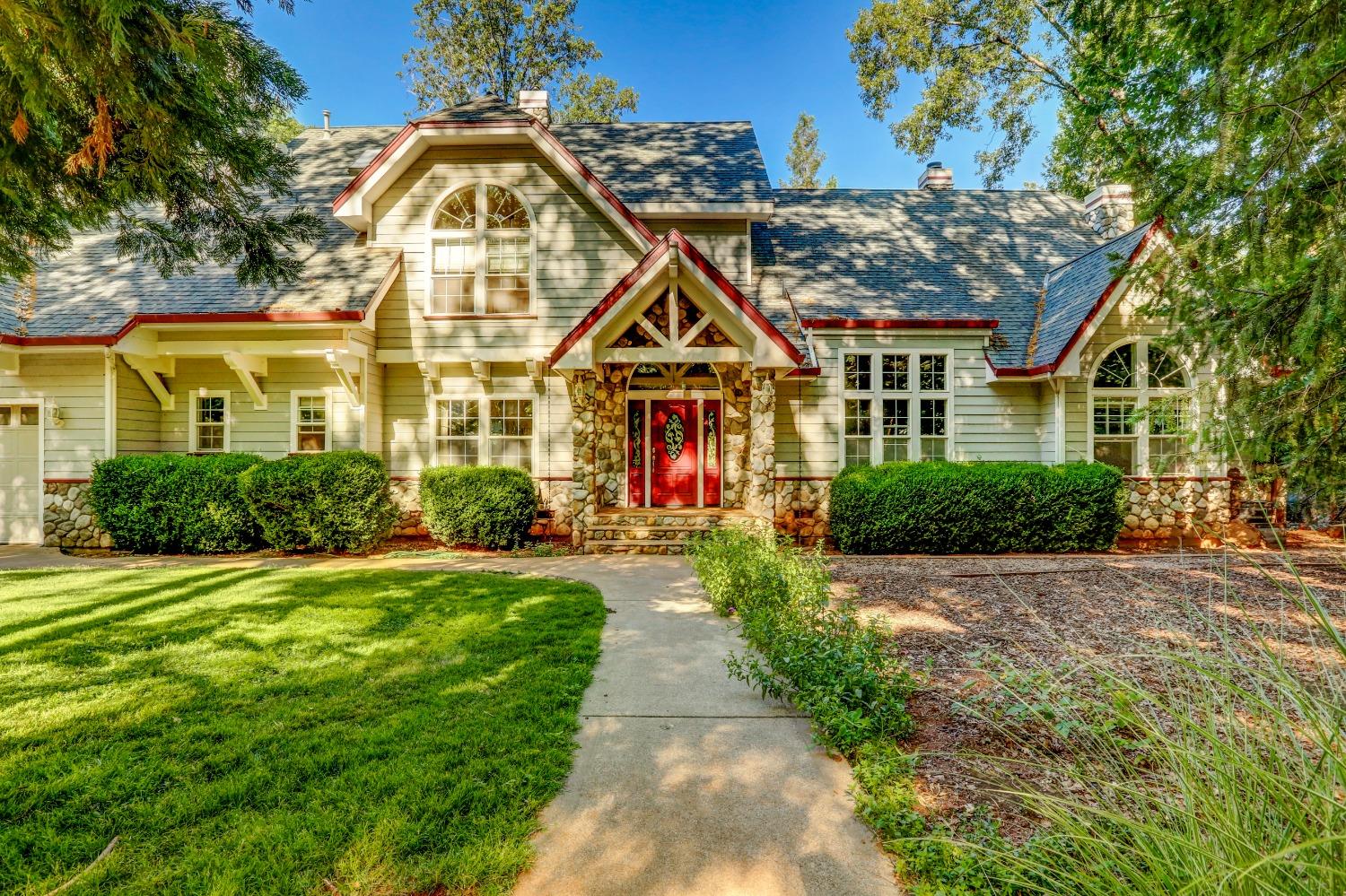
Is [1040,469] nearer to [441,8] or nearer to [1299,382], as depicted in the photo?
[1299,382]

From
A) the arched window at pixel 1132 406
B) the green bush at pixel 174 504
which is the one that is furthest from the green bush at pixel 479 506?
the arched window at pixel 1132 406

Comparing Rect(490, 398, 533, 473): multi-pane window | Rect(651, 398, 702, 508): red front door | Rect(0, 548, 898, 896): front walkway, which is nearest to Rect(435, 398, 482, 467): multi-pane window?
Rect(490, 398, 533, 473): multi-pane window

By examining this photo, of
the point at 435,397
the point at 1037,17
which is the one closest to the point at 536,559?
the point at 435,397

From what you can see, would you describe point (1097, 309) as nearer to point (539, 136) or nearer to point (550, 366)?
point (550, 366)

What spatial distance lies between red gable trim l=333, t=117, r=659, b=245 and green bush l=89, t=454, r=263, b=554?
524cm

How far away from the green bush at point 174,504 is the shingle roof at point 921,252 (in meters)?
9.98

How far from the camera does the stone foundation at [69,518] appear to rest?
10.1 metres

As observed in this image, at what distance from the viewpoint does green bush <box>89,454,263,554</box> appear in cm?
953

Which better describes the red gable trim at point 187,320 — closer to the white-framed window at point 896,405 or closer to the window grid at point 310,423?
the window grid at point 310,423

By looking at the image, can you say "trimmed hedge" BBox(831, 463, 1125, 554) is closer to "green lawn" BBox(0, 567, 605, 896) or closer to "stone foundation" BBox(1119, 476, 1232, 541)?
"stone foundation" BBox(1119, 476, 1232, 541)

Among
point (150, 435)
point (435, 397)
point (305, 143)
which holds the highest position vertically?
point (305, 143)

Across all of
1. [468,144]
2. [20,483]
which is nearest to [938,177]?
[468,144]

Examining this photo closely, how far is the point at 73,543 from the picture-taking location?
1016 cm

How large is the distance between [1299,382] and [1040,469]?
440 cm
